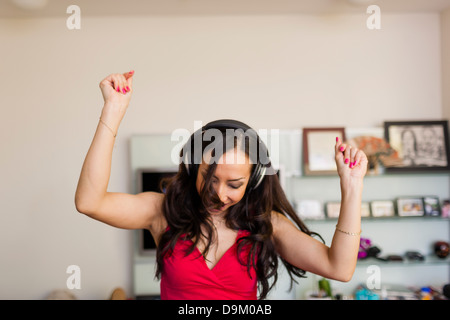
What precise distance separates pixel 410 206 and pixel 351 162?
6.11 feet

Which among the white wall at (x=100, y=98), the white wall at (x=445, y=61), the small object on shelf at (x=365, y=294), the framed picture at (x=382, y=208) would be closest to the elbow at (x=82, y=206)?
the white wall at (x=100, y=98)

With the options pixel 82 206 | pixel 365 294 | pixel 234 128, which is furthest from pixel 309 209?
pixel 82 206

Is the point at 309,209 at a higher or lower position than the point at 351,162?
lower

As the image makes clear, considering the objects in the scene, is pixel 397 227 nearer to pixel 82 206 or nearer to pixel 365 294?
pixel 365 294

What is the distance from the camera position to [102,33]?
238cm

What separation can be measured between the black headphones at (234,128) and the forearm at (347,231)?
22cm

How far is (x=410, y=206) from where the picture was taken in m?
2.35

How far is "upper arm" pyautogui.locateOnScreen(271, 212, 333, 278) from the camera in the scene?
0.86 m

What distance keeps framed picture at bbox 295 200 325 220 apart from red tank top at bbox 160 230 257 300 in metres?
1.34

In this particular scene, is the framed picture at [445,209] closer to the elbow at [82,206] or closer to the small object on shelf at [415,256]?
the small object on shelf at [415,256]

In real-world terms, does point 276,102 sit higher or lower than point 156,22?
lower

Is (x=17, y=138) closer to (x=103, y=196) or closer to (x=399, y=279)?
(x=103, y=196)

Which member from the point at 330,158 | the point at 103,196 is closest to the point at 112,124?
the point at 103,196
